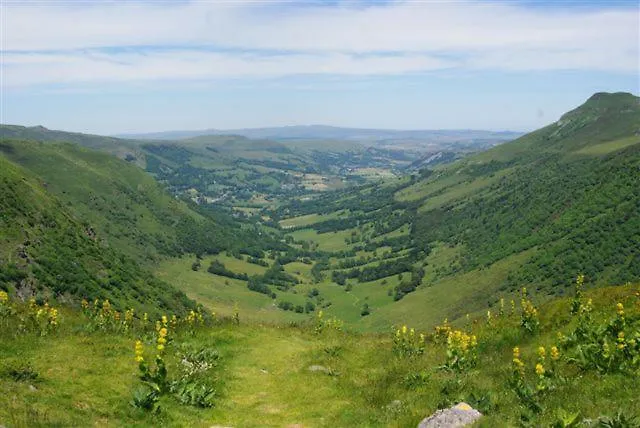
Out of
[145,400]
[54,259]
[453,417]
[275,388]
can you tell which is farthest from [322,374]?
[54,259]

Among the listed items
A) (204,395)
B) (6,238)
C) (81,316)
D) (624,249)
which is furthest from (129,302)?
(624,249)

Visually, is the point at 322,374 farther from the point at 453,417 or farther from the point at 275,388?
the point at 453,417

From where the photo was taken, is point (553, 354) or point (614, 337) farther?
point (614, 337)

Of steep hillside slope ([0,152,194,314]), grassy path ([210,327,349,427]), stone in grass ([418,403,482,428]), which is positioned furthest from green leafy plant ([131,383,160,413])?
steep hillside slope ([0,152,194,314])

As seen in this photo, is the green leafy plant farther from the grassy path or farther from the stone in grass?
the stone in grass

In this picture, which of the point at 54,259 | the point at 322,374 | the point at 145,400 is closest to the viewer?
the point at 145,400

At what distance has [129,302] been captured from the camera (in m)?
159

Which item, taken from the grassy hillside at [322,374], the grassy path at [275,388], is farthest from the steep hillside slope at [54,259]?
the grassy hillside at [322,374]

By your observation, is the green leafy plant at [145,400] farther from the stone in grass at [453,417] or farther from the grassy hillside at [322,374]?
the stone in grass at [453,417]

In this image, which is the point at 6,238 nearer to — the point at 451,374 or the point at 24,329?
the point at 24,329

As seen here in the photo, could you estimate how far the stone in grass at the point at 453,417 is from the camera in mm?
13873

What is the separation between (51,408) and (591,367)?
56.3 ft

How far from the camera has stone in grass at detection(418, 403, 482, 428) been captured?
13.9 meters

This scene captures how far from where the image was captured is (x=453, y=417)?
14102mm
